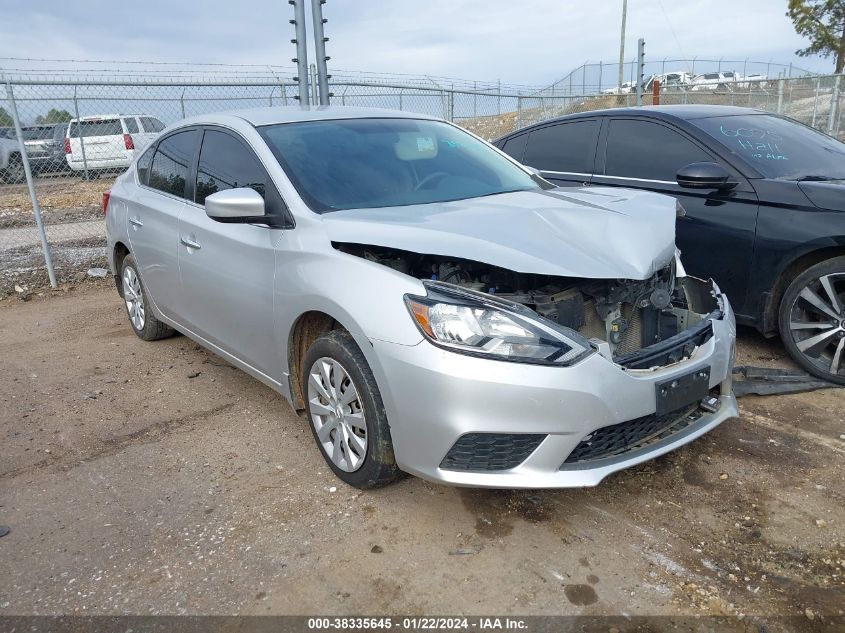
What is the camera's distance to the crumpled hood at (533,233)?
2572 millimetres

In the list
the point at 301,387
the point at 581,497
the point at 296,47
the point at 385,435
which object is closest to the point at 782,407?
the point at 581,497

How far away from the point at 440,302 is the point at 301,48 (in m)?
6.44

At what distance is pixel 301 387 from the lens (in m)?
3.24

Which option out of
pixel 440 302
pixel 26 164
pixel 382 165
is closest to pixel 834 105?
pixel 382 165

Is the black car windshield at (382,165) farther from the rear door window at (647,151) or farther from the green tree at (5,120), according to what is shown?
the green tree at (5,120)

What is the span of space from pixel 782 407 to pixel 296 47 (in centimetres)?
662

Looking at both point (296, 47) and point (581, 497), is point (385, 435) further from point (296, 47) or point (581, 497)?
point (296, 47)

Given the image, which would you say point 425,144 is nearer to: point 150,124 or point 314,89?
point 314,89

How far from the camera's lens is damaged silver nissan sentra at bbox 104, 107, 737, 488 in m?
2.42

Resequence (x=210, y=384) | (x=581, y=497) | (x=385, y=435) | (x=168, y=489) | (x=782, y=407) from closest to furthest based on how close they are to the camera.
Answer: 1. (x=385, y=435)
2. (x=581, y=497)
3. (x=168, y=489)
4. (x=782, y=407)
5. (x=210, y=384)

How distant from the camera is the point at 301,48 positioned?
25.9 feet

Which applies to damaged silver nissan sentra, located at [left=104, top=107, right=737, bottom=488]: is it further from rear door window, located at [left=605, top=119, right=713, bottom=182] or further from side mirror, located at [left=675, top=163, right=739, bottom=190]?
rear door window, located at [left=605, top=119, right=713, bottom=182]

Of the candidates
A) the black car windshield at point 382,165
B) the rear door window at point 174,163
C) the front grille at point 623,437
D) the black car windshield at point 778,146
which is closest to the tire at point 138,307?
the rear door window at point 174,163

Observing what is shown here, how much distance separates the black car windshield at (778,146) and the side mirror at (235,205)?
314 centimetres
